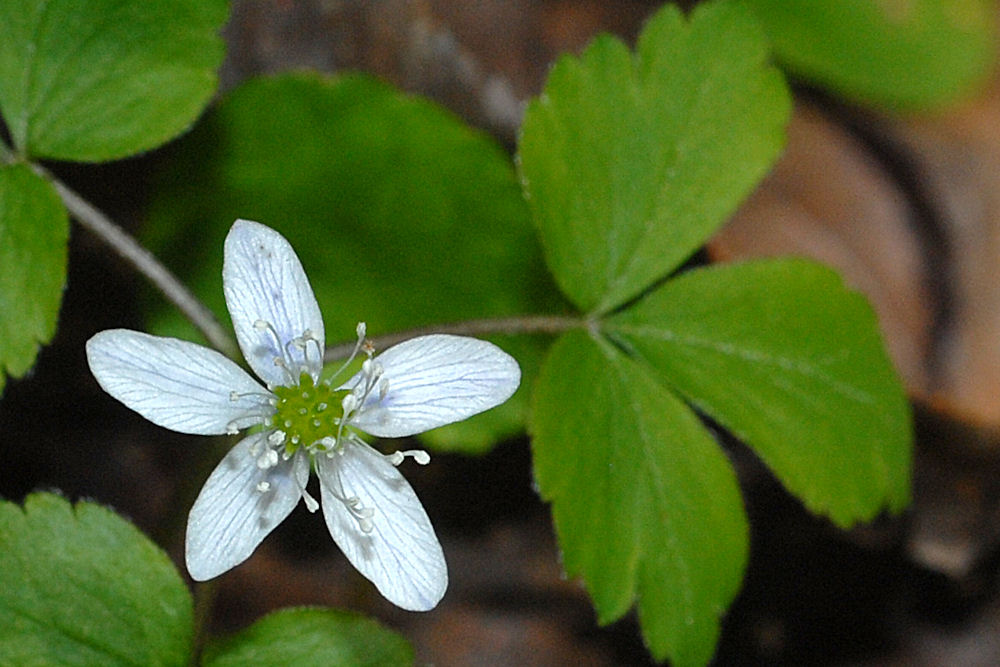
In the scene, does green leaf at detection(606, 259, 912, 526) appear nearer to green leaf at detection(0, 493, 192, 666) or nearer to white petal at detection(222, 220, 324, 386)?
white petal at detection(222, 220, 324, 386)

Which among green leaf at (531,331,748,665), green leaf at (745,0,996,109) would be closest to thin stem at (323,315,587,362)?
green leaf at (531,331,748,665)

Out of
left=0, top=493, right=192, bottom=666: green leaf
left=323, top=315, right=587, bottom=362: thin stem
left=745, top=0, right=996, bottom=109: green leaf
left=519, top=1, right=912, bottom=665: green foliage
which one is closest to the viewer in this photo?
left=0, top=493, right=192, bottom=666: green leaf

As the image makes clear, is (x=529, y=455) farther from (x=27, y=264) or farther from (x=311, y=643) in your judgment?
(x=27, y=264)

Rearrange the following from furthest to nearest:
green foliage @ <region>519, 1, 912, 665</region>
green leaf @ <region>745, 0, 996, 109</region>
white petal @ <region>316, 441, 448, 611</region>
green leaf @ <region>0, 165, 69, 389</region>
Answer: green leaf @ <region>745, 0, 996, 109</region>
green foliage @ <region>519, 1, 912, 665</region>
green leaf @ <region>0, 165, 69, 389</region>
white petal @ <region>316, 441, 448, 611</region>

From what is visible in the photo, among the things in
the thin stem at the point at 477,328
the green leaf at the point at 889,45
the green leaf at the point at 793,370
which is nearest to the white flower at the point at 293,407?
the thin stem at the point at 477,328

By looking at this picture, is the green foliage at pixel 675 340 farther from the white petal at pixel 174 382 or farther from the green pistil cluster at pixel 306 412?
the white petal at pixel 174 382

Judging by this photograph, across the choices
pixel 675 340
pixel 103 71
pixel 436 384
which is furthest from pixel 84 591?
pixel 675 340

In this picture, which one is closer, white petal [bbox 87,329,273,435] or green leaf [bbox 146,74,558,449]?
white petal [bbox 87,329,273,435]
